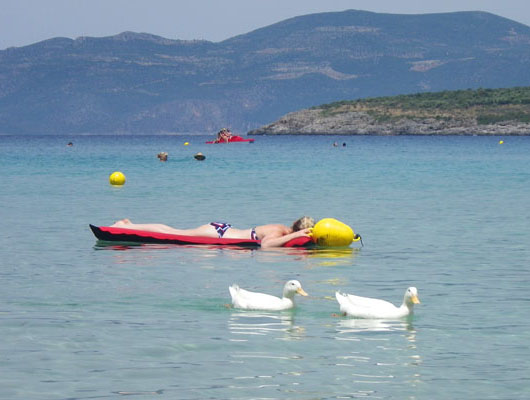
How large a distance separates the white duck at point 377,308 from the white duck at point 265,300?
69 centimetres

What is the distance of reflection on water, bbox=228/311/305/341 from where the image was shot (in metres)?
13.9

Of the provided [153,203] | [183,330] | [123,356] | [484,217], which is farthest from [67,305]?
[153,203]

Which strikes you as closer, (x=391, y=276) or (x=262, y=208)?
(x=391, y=276)

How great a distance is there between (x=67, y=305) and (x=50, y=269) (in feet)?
14.2

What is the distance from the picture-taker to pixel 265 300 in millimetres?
15227

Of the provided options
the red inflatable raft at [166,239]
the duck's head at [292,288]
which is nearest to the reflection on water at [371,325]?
the duck's head at [292,288]

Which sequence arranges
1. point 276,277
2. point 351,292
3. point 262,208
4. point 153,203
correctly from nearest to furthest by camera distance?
point 351,292 < point 276,277 < point 262,208 < point 153,203

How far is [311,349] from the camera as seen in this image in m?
13.1

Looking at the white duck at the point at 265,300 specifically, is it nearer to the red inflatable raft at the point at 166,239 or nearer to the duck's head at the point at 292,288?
the duck's head at the point at 292,288

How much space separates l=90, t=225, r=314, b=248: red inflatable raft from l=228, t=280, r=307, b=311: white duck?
24.3ft

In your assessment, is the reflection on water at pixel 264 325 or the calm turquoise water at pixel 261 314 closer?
the calm turquoise water at pixel 261 314

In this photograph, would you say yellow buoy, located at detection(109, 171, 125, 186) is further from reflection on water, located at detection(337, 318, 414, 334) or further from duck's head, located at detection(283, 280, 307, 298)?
reflection on water, located at detection(337, 318, 414, 334)

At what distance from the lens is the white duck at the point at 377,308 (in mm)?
14477

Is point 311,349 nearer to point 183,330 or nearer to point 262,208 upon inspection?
point 183,330
